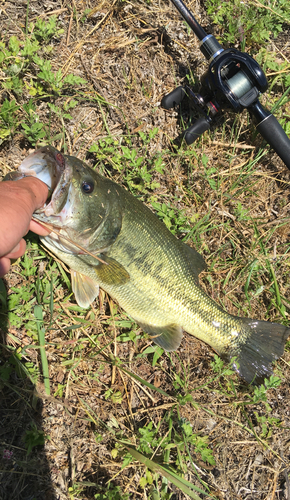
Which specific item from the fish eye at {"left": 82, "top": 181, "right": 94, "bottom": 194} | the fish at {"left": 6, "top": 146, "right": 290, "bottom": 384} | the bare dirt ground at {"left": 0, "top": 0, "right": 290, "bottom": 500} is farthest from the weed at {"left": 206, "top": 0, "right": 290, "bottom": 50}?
the fish eye at {"left": 82, "top": 181, "right": 94, "bottom": 194}

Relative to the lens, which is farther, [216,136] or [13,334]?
[216,136]

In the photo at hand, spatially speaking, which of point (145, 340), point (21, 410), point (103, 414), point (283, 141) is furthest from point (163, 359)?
point (283, 141)

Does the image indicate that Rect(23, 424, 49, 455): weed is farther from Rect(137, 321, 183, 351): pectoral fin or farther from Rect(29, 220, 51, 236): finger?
Rect(29, 220, 51, 236): finger

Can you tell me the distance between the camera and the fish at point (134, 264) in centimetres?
248

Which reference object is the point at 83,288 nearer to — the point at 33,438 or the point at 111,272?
the point at 111,272

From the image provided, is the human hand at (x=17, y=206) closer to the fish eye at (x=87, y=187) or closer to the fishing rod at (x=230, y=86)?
the fish eye at (x=87, y=187)

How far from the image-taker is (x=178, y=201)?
11.9 ft

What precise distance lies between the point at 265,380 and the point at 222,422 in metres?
0.72

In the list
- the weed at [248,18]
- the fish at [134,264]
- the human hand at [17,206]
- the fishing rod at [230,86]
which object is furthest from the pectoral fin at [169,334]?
the weed at [248,18]

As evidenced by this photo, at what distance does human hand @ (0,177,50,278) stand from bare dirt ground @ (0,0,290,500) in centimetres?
101

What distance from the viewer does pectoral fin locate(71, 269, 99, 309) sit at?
300 cm

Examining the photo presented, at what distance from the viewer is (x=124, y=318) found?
10.6 feet

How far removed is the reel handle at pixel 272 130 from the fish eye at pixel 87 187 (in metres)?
1.92

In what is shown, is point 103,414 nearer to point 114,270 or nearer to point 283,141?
point 114,270
